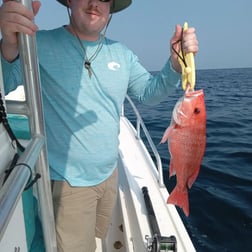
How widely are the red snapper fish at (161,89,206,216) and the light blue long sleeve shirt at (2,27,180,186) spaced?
32 cm

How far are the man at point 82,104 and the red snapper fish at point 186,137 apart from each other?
29cm

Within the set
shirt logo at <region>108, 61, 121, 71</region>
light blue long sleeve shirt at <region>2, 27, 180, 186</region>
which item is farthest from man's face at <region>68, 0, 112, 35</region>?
shirt logo at <region>108, 61, 121, 71</region>

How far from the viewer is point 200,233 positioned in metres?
3.36

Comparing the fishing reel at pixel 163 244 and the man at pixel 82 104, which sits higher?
the man at pixel 82 104

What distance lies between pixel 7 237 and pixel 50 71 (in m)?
1.02

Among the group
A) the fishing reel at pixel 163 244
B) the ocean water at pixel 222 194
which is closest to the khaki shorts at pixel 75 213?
the fishing reel at pixel 163 244

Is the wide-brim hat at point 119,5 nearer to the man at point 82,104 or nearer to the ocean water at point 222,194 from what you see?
the man at point 82,104

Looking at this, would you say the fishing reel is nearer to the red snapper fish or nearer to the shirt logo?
the red snapper fish

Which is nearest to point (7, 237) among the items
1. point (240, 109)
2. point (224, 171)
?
point (224, 171)

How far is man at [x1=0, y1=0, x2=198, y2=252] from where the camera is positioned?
68.5 inches

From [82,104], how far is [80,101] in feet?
0.07

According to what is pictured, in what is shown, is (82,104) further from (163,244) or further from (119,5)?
(163,244)

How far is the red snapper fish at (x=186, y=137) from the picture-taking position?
1.54 m

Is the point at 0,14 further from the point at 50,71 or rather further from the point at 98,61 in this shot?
the point at 98,61
